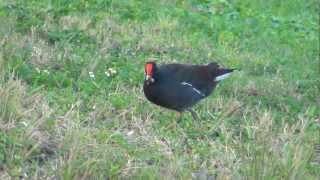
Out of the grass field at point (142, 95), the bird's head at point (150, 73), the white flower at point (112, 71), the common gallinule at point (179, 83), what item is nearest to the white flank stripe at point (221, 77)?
the common gallinule at point (179, 83)

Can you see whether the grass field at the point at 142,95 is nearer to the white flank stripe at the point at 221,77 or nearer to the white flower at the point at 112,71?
the white flower at the point at 112,71

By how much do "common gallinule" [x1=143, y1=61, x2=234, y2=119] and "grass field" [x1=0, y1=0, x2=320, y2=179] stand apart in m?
0.17

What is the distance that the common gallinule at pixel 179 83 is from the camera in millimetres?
8531

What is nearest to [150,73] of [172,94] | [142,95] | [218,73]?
[172,94]

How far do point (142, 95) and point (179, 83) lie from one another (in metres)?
0.44

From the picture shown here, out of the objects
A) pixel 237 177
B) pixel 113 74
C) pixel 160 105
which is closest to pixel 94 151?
pixel 237 177

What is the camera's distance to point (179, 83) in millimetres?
8781

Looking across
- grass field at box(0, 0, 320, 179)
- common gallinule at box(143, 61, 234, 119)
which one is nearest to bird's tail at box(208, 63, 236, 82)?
common gallinule at box(143, 61, 234, 119)

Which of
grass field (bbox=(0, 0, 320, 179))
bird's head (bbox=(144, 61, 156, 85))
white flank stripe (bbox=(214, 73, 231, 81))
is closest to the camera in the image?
grass field (bbox=(0, 0, 320, 179))

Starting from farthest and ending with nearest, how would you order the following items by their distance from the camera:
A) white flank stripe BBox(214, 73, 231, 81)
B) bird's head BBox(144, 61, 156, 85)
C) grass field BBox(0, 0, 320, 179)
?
white flank stripe BBox(214, 73, 231, 81)
bird's head BBox(144, 61, 156, 85)
grass field BBox(0, 0, 320, 179)

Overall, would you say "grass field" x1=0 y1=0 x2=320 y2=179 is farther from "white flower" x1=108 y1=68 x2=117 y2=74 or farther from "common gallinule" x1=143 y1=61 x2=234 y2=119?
"common gallinule" x1=143 y1=61 x2=234 y2=119

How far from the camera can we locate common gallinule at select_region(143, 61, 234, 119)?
8.53m

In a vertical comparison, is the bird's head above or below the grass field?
above

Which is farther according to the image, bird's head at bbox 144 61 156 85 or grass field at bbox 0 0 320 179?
bird's head at bbox 144 61 156 85
